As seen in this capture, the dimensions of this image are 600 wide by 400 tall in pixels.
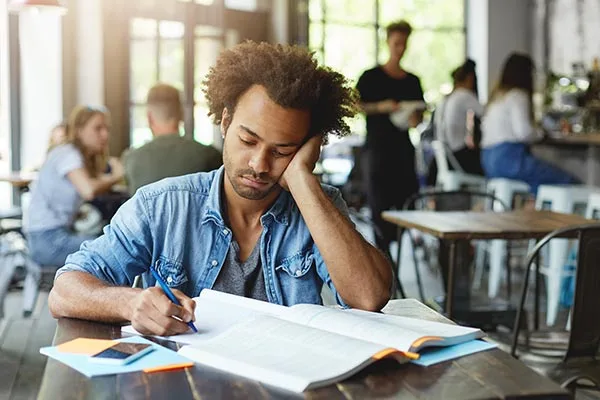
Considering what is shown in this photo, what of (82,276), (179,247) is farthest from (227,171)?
(82,276)

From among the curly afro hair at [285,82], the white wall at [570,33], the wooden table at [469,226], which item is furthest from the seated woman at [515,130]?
the curly afro hair at [285,82]

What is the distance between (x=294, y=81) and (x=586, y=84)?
5.36 metres

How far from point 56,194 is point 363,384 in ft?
12.7

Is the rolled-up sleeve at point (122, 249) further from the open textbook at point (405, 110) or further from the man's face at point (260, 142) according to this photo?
the open textbook at point (405, 110)

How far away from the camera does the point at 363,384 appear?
1283mm

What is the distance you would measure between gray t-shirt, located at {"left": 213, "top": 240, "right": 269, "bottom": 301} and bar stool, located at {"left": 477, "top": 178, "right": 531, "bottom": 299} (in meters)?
3.79

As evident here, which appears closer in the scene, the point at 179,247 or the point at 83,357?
the point at 83,357

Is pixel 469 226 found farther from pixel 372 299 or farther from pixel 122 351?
pixel 122 351

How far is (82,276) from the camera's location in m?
1.81

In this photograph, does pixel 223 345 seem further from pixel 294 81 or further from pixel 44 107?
pixel 44 107

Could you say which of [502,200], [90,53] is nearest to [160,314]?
[502,200]

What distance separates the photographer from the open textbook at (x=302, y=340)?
4.25 ft

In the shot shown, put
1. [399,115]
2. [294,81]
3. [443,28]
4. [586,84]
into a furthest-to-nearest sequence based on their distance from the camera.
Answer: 1. [443,28]
2. [586,84]
3. [399,115]
4. [294,81]

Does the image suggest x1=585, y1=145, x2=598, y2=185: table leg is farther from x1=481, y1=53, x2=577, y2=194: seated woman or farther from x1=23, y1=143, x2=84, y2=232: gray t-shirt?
x1=23, y1=143, x2=84, y2=232: gray t-shirt
